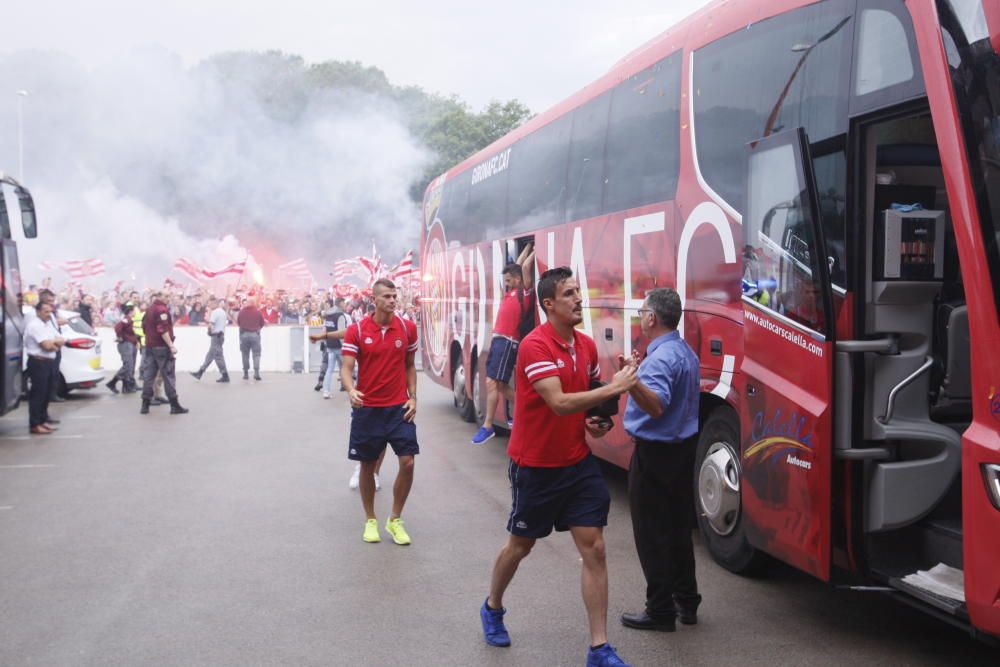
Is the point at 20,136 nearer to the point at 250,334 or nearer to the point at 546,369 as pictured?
the point at 250,334

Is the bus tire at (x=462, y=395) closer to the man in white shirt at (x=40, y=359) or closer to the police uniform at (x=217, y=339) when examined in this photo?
the man in white shirt at (x=40, y=359)

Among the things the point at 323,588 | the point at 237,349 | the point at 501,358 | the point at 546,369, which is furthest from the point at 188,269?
the point at 546,369

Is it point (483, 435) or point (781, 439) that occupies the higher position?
point (781, 439)

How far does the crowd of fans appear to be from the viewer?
23594 mm

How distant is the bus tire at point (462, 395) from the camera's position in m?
13.6

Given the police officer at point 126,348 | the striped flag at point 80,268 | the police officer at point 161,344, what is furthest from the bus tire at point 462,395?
the striped flag at point 80,268

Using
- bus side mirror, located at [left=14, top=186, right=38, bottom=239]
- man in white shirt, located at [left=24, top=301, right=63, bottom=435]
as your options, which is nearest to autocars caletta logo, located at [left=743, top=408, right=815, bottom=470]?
bus side mirror, located at [left=14, top=186, right=38, bottom=239]

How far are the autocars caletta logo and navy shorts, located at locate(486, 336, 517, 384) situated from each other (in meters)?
4.88

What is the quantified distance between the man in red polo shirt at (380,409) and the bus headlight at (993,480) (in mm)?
4029

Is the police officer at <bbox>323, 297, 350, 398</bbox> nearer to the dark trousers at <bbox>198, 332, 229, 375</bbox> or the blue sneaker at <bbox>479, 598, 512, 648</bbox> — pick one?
the dark trousers at <bbox>198, 332, 229, 375</bbox>

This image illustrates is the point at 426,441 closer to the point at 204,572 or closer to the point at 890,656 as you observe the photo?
the point at 204,572

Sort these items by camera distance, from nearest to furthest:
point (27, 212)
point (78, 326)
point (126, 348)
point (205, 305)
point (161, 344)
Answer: point (27, 212) → point (161, 344) → point (78, 326) → point (126, 348) → point (205, 305)

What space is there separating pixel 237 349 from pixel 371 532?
1955 cm

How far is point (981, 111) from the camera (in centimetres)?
384
